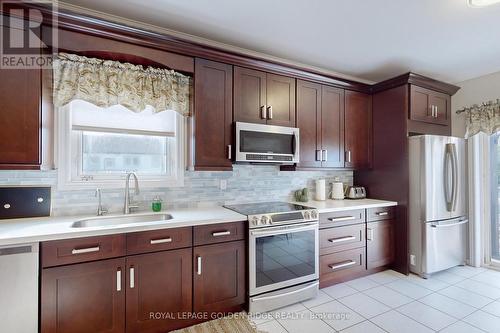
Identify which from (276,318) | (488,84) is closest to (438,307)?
(276,318)

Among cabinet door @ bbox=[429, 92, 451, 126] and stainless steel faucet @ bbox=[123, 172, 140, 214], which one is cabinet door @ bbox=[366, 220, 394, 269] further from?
stainless steel faucet @ bbox=[123, 172, 140, 214]

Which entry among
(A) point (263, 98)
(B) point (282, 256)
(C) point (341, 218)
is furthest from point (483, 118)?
(B) point (282, 256)

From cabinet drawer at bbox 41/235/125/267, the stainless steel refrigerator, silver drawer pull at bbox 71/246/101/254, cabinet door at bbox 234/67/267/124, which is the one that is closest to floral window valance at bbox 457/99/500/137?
the stainless steel refrigerator

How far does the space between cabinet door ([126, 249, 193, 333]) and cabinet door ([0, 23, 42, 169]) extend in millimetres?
1052

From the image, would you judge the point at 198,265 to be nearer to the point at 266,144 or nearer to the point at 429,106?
the point at 266,144

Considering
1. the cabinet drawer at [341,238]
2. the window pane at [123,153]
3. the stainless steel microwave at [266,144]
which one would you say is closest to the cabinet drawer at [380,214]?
the cabinet drawer at [341,238]

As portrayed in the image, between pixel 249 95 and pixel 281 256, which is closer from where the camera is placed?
pixel 281 256

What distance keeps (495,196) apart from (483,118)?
1060 millimetres


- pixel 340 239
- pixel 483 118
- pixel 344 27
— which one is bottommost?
pixel 340 239

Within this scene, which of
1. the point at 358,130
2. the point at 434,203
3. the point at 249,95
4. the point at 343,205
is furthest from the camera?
the point at 358,130

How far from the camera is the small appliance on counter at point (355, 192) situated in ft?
11.2

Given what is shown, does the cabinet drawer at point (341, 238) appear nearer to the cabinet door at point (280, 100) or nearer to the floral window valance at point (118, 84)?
the cabinet door at point (280, 100)

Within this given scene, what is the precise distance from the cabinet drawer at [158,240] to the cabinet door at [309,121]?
5.13ft

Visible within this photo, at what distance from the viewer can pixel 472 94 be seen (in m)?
3.36
